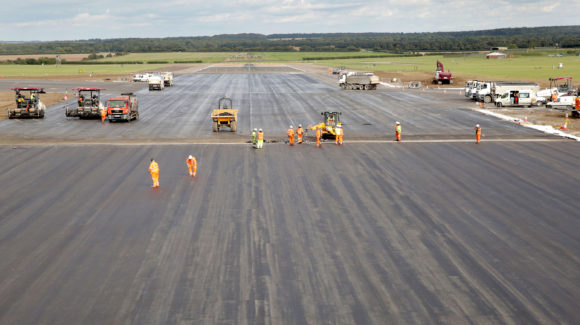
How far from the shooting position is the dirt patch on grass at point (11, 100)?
5594 centimetres

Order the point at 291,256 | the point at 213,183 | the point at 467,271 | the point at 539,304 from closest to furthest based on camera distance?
the point at 539,304 → the point at 467,271 → the point at 291,256 → the point at 213,183

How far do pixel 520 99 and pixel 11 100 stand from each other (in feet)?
193

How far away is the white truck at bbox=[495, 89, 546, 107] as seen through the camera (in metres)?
54.8

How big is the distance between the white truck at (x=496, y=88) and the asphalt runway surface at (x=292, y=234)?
2288 centimetres

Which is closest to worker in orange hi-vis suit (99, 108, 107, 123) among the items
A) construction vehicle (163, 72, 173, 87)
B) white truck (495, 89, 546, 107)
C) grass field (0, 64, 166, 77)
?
construction vehicle (163, 72, 173, 87)

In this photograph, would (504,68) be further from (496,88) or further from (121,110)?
(121,110)

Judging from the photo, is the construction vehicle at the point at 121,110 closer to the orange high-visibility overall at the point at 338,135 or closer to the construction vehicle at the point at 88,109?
the construction vehicle at the point at 88,109

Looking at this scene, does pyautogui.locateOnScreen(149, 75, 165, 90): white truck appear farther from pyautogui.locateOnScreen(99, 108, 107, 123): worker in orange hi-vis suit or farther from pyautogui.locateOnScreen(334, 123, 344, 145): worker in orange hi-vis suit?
pyautogui.locateOnScreen(334, 123, 344, 145): worker in orange hi-vis suit

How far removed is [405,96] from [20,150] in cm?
4857

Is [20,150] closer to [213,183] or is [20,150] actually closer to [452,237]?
[213,183]

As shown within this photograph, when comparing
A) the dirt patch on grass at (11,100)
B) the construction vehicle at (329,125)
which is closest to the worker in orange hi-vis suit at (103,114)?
the dirt patch on grass at (11,100)

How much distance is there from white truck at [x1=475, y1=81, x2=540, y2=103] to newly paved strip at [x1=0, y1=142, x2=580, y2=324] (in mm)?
28956

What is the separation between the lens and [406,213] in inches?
802

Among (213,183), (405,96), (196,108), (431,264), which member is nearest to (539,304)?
(431,264)
